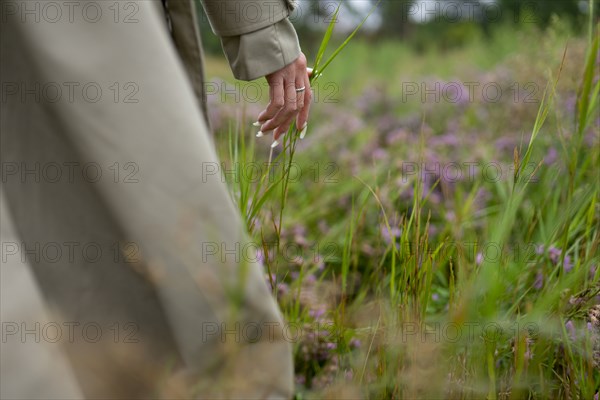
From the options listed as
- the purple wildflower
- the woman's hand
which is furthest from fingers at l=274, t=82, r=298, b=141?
the purple wildflower

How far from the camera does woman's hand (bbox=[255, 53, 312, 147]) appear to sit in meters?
1.09

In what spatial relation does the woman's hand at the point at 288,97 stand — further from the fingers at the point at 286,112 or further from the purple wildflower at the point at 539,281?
the purple wildflower at the point at 539,281

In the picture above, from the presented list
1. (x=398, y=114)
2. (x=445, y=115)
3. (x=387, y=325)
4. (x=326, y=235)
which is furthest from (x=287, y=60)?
(x=398, y=114)

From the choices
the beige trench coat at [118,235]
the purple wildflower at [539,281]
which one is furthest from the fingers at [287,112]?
the purple wildflower at [539,281]

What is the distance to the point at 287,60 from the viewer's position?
1038 mm

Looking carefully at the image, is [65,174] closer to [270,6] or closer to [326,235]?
[270,6]

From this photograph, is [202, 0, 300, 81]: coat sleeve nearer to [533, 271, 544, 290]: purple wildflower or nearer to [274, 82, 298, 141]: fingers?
[274, 82, 298, 141]: fingers

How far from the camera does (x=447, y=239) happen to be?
1171mm

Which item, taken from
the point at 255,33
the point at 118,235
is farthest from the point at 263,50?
the point at 118,235

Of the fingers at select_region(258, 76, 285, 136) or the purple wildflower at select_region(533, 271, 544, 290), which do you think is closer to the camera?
the fingers at select_region(258, 76, 285, 136)

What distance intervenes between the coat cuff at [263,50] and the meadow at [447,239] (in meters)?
0.19

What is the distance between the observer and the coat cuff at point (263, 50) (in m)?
1.01

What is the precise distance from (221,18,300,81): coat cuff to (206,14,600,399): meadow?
0.19 m

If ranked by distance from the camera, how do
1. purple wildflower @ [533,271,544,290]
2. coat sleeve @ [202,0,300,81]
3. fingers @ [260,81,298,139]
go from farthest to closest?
purple wildflower @ [533,271,544,290]
fingers @ [260,81,298,139]
coat sleeve @ [202,0,300,81]
